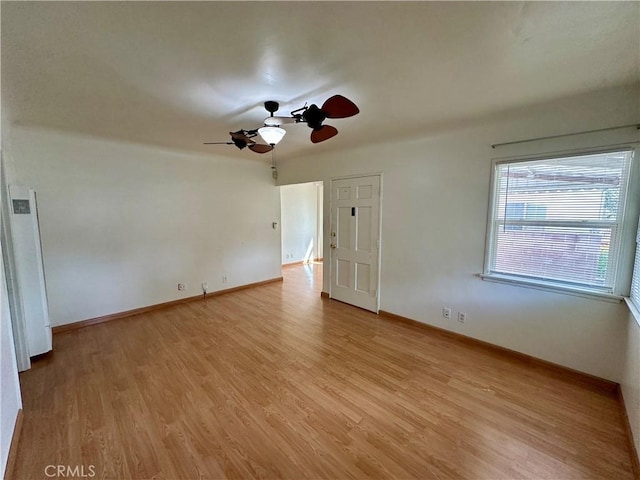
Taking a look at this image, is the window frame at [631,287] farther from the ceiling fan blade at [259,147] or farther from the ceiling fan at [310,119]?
the ceiling fan blade at [259,147]

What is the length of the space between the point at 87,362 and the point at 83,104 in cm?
252

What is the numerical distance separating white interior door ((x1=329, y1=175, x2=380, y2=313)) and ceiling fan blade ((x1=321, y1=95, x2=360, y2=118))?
199 cm

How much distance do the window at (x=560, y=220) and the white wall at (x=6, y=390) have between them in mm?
4040

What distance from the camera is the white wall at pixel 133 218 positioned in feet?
10.6

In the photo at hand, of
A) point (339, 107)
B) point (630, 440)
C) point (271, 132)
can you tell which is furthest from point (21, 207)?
point (630, 440)

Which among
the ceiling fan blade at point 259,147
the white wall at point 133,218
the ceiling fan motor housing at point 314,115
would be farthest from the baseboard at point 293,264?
the ceiling fan motor housing at point 314,115

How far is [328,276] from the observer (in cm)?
465

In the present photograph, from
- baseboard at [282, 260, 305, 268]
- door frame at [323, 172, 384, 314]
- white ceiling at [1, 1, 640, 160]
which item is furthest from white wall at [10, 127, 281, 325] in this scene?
baseboard at [282, 260, 305, 268]

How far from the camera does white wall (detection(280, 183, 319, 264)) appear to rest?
7.22 m

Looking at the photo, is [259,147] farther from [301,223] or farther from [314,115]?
[301,223]

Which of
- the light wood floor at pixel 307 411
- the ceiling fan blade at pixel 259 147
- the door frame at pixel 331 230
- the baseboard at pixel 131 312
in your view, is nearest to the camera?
the light wood floor at pixel 307 411

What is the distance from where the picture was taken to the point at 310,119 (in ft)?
6.84

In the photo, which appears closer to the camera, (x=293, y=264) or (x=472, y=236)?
Answer: (x=472, y=236)

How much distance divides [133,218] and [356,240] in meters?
3.34
